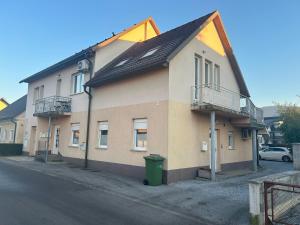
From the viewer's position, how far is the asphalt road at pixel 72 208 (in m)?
5.61

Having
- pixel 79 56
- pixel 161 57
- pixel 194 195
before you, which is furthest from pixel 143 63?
pixel 194 195

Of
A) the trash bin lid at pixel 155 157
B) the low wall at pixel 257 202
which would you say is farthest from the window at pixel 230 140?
the low wall at pixel 257 202

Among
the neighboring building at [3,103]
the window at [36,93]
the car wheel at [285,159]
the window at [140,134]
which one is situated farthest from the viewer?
the neighboring building at [3,103]

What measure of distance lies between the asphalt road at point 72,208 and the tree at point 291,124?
2533 centimetres

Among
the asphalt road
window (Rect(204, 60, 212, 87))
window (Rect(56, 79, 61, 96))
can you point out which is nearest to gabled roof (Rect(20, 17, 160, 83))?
window (Rect(56, 79, 61, 96))

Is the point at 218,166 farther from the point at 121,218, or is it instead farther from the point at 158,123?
the point at 121,218

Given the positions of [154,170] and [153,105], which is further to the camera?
[153,105]

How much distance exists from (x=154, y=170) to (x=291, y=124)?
922 inches

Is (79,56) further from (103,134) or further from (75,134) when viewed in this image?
(103,134)

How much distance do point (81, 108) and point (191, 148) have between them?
297 inches

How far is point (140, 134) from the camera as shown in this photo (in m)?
11.9

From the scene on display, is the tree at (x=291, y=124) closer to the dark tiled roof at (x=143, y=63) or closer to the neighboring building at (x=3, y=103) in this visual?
the dark tiled roof at (x=143, y=63)

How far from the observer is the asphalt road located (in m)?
5.61

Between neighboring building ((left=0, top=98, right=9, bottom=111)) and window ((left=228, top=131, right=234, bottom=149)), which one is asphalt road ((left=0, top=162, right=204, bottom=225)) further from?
neighboring building ((left=0, top=98, right=9, bottom=111))
